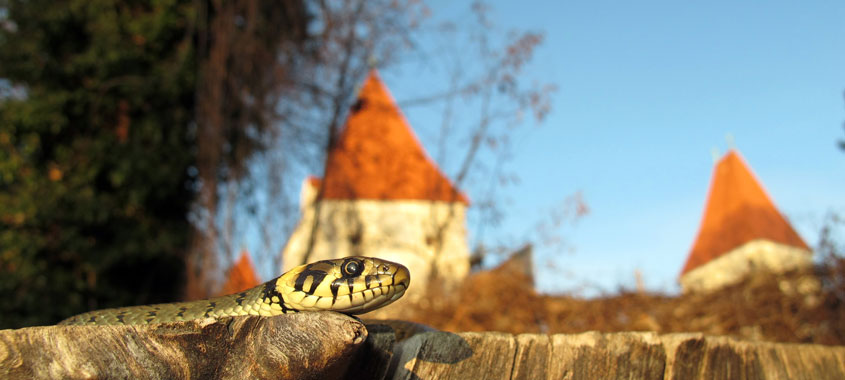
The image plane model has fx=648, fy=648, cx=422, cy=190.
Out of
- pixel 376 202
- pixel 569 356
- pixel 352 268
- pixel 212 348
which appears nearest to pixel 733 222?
pixel 376 202

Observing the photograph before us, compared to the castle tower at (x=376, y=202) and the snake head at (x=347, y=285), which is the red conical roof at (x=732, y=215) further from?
the snake head at (x=347, y=285)

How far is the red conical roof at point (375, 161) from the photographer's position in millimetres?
12125

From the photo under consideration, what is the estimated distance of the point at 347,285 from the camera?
232 centimetres

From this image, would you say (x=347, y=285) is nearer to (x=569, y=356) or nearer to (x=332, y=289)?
(x=332, y=289)

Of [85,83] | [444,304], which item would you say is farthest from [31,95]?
[444,304]

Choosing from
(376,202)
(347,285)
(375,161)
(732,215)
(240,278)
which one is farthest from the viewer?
(732,215)

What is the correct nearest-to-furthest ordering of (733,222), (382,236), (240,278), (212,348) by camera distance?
(212,348) < (240,278) < (382,236) < (733,222)

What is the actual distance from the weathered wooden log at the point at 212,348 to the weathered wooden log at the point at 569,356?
0.26 meters

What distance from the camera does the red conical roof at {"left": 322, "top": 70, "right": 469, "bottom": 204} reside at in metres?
12.1

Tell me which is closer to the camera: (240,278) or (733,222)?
(240,278)

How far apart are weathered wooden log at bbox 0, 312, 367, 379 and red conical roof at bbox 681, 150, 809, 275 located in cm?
2513

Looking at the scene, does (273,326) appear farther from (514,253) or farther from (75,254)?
(514,253)

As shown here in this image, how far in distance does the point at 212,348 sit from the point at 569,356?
1265 mm

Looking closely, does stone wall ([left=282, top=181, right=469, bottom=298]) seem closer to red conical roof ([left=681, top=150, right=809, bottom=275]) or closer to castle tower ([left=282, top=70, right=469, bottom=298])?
castle tower ([left=282, top=70, right=469, bottom=298])
